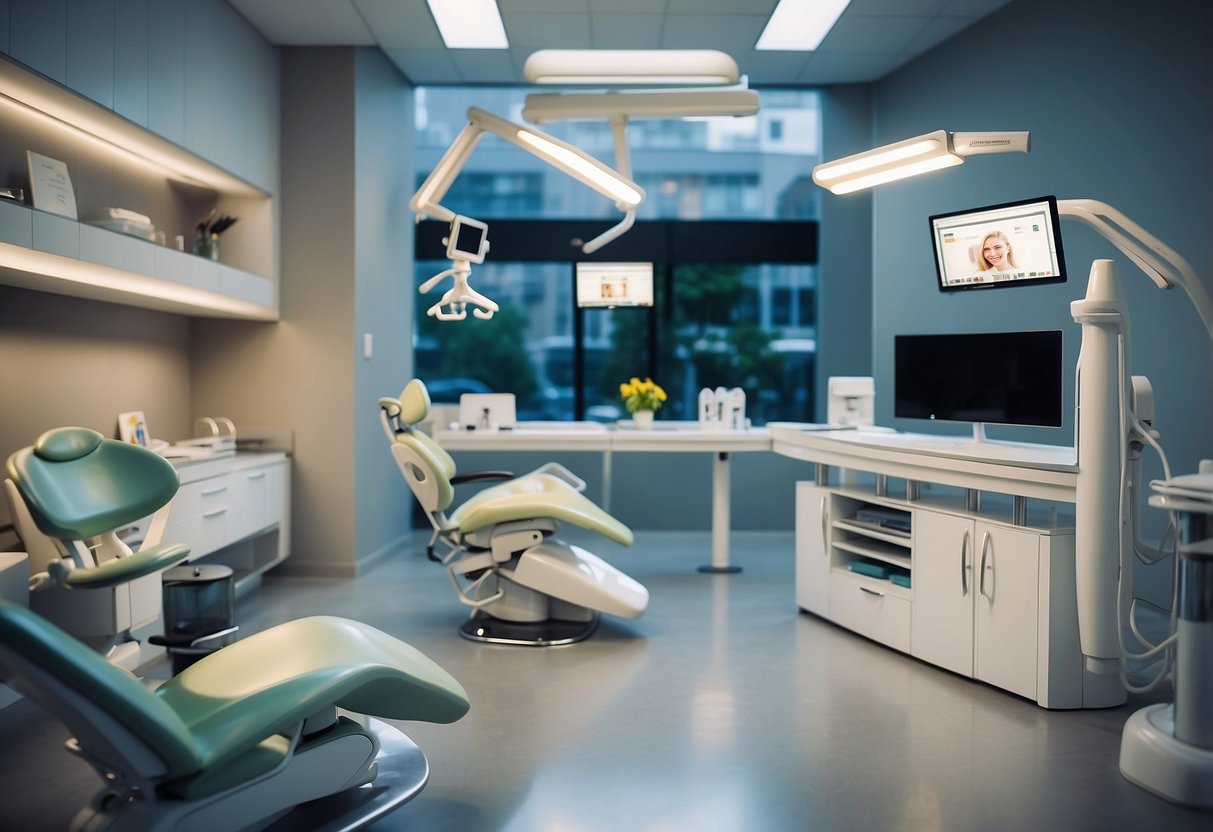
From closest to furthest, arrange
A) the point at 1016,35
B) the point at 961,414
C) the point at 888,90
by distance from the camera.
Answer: the point at 961,414 < the point at 1016,35 < the point at 888,90

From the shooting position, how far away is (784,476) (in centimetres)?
732

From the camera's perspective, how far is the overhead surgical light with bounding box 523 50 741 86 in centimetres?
434

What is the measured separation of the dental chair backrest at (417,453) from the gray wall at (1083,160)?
10.4 ft

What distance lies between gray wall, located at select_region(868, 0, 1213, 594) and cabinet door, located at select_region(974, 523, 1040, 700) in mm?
1457

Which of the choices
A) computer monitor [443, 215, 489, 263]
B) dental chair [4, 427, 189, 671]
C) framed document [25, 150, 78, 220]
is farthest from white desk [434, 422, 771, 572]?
framed document [25, 150, 78, 220]

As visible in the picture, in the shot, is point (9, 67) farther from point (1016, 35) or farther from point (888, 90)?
point (888, 90)

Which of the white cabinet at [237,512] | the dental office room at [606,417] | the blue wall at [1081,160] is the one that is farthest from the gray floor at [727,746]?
the blue wall at [1081,160]

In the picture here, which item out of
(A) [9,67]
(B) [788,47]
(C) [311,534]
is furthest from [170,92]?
(B) [788,47]

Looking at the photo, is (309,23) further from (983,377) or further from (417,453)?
(983,377)

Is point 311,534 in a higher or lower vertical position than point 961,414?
lower

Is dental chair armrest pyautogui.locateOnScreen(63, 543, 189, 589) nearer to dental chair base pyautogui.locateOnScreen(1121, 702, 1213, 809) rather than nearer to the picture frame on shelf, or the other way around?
the picture frame on shelf

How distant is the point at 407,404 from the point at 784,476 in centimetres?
369

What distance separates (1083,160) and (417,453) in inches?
143

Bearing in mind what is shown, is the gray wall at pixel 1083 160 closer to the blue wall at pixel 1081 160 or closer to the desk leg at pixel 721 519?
the blue wall at pixel 1081 160
